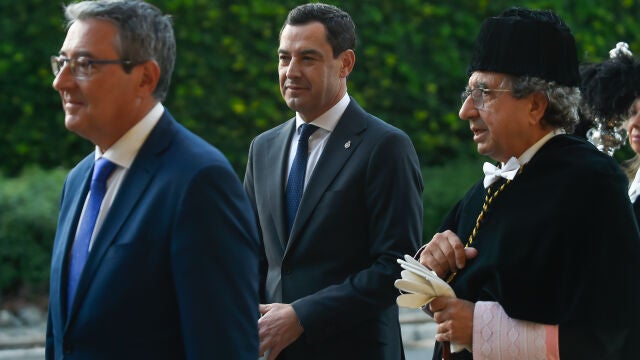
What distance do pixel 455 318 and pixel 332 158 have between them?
1.11 m

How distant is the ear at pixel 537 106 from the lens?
3738 mm

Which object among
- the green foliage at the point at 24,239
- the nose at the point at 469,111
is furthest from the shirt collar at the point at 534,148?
the green foliage at the point at 24,239

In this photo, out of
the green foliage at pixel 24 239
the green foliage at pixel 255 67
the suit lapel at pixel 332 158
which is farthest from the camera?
the green foliage at pixel 255 67

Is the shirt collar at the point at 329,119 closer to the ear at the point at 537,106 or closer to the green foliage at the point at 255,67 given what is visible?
the ear at the point at 537,106

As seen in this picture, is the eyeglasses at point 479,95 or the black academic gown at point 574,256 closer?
the black academic gown at point 574,256

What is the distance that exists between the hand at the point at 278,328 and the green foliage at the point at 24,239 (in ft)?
16.4

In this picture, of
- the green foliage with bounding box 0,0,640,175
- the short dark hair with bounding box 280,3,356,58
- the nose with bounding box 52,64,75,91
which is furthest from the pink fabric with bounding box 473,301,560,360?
the green foliage with bounding box 0,0,640,175

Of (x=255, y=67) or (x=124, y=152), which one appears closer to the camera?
(x=124, y=152)

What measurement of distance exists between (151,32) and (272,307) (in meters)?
1.45

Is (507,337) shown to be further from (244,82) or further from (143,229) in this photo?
(244,82)

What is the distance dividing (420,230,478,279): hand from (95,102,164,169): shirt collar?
1058 mm

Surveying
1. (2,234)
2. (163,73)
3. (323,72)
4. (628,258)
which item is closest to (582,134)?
(323,72)

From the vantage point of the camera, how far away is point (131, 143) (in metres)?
3.24

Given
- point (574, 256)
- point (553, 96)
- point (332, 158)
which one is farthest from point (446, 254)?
point (332, 158)
